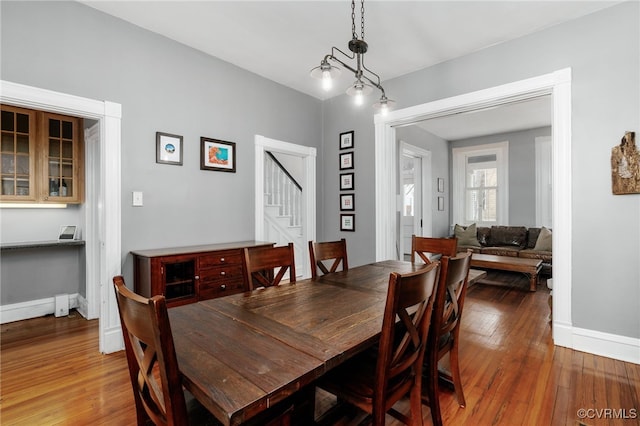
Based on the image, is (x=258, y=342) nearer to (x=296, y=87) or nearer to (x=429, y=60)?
(x=429, y=60)

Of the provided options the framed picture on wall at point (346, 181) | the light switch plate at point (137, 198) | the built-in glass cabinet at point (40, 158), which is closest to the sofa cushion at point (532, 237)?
the framed picture on wall at point (346, 181)

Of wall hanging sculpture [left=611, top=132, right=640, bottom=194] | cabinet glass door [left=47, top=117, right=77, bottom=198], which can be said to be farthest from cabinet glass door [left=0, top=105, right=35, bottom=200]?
wall hanging sculpture [left=611, top=132, right=640, bottom=194]

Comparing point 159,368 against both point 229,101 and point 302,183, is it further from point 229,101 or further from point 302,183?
point 302,183

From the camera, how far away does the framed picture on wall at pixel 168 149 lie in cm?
281

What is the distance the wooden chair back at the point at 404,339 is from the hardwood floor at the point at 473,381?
0.51 metres

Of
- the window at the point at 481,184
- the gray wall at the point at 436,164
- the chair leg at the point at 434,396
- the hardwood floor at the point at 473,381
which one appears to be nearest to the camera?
the chair leg at the point at 434,396

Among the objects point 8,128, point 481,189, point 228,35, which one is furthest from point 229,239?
point 481,189

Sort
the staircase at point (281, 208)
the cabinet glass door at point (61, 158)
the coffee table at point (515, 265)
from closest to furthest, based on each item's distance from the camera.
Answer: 1. the cabinet glass door at point (61, 158)
2. the coffee table at point (515, 265)
3. the staircase at point (281, 208)

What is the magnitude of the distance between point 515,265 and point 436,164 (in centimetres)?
262

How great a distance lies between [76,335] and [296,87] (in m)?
3.62

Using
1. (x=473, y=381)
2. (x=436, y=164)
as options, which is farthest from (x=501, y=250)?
(x=473, y=381)

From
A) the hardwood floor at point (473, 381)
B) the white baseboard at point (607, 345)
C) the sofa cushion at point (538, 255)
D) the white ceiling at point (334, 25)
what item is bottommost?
the hardwood floor at point (473, 381)

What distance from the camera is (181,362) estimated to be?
3.13 feet

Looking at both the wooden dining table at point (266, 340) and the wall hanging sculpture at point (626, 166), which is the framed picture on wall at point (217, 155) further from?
the wall hanging sculpture at point (626, 166)
